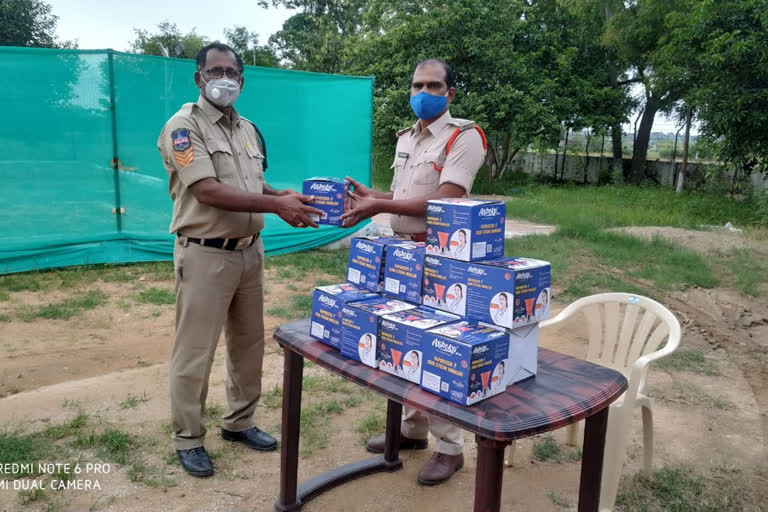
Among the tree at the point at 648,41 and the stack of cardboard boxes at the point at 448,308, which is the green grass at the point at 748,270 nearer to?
the stack of cardboard boxes at the point at 448,308

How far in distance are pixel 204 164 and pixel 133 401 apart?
5.48 feet

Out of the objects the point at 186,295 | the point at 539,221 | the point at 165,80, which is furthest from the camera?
the point at 539,221

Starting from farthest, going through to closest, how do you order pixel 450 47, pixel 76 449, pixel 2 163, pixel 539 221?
pixel 450 47
pixel 539 221
pixel 2 163
pixel 76 449

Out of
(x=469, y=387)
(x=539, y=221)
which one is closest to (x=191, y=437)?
(x=469, y=387)

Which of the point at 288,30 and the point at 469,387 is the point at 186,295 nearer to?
the point at 469,387

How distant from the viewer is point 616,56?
58.1ft

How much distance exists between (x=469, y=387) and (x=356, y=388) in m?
2.26

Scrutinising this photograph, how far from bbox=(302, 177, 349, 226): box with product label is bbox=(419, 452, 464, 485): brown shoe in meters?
1.24

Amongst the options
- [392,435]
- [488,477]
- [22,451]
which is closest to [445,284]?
[488,477]

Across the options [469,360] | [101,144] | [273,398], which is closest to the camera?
[469,360]

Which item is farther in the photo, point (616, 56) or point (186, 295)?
point (616, 56)

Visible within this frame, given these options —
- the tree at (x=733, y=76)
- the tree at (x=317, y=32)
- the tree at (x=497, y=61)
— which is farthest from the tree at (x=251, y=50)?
the tree at (x=733, y=76)

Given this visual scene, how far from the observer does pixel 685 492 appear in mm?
2770

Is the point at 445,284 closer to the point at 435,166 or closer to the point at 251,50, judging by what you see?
the point at 435,166
